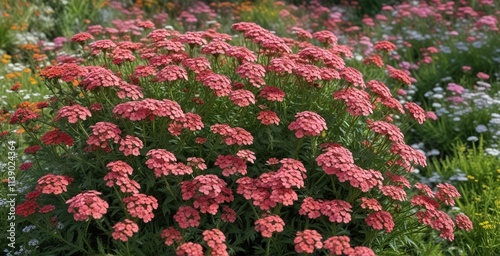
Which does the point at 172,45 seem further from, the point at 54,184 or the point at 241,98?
the point at 54,184

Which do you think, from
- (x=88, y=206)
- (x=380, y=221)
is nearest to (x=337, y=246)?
(x=380, y=221)

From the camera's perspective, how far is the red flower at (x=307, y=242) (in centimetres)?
321

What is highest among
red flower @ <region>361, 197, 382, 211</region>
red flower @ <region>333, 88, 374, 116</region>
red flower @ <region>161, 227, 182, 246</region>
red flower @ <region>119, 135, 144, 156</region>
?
red flower @ <region>333, 88, 374, 116</region>

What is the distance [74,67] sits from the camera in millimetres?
3998

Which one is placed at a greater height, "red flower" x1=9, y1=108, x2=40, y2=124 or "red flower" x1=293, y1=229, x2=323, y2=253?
"red flower" x1=9, y1=108, x2=40, y2=124

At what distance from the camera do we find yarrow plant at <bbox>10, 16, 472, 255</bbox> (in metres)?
3.43

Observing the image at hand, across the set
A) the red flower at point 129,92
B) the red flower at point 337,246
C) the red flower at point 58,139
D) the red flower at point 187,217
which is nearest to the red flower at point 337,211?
the red flower at point 337,246

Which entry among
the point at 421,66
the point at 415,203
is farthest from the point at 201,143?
the point at 421,66

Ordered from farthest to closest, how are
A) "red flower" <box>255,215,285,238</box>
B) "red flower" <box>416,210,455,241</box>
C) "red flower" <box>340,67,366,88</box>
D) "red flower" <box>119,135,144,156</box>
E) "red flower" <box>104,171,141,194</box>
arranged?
"red flower" <box>340,67,366,88</box>
"red flower" <box>416,210,455,241</box>
"red flower" <box>119,135,144,156</box>
"red flower" <box>104,171,141,194</box>
"red flower" <box>255,215,285,238</box>

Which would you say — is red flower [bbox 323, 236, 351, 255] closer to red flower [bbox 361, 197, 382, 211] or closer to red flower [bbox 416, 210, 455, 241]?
red flower [bbox 361, 197, 382, 211]

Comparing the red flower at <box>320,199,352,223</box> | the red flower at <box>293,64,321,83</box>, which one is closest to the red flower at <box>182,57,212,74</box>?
the red flower at <box>293,64,321,83</box>

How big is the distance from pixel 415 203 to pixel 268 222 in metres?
1.01

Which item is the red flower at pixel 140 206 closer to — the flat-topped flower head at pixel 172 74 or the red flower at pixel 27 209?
the red flower at pixel 27 209

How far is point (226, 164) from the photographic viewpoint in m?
3.57
